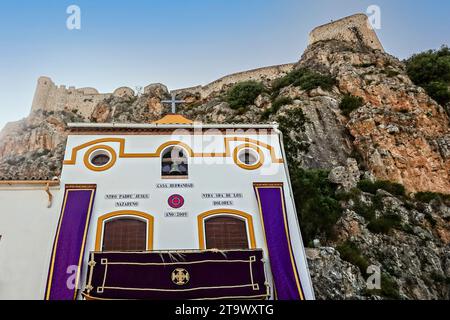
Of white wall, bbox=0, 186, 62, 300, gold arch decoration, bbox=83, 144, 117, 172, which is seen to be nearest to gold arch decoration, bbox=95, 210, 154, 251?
white wall, bbox=0, 186, 62, 300

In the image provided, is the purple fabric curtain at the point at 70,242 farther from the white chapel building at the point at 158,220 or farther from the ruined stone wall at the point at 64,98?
the ruined stone wall at the point at 64,98

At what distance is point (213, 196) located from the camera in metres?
15.8

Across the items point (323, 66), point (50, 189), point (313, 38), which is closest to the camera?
point (50, 189)

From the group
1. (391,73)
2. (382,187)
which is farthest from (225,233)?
(391,73)

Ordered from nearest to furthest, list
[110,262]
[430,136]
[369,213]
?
[110,262], [369,213], [430,136]

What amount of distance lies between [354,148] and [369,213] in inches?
353

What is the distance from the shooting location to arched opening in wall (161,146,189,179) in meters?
16.3

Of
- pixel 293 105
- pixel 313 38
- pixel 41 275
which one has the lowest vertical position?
pixel 41 275

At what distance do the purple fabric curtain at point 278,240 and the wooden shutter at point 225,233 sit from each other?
2.79 feet

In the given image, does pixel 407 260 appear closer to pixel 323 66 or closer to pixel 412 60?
pixel 323 66

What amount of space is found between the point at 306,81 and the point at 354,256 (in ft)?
69.7

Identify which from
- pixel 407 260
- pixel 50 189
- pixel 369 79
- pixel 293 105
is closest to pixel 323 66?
pixel 369 79

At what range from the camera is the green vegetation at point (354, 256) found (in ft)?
56.0

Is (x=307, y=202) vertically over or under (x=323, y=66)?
under
